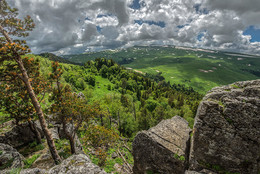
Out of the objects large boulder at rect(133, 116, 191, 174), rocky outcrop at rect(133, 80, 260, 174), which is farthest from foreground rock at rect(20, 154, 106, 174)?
rocky outcrop at rect(133, 80, 260, 174)

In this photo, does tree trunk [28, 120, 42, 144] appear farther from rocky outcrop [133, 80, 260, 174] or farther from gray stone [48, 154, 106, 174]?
rocky outcrop [133, 80, 260, 174]

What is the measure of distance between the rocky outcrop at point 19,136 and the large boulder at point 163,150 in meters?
19.9

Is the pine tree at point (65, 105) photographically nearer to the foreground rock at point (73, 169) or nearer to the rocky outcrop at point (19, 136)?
the foreground rock at point (73, 169)

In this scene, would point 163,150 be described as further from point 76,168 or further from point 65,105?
point 65,105

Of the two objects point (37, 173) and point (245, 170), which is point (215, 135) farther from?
point (37, 173)

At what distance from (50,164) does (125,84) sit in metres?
123

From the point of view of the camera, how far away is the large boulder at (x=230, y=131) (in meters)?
12.7

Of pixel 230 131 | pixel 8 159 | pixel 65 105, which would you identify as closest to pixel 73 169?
pixel 65 105

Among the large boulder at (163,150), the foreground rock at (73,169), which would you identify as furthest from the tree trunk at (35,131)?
the large boulder at (163,150)

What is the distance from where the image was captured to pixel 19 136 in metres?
21.6

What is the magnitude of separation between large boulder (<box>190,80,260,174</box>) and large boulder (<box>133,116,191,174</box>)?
9.40 feet

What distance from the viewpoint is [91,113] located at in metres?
20.5

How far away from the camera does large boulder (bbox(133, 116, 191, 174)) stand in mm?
17672

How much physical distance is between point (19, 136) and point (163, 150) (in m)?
25.5
